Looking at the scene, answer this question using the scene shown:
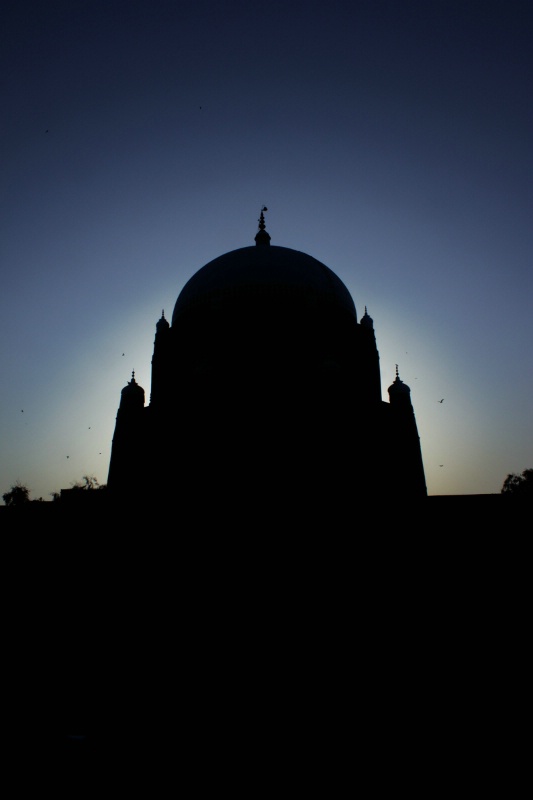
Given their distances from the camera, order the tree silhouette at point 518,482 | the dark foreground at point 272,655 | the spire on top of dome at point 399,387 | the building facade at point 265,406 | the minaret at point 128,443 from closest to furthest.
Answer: the dark foreground at point 272,655 → the building facade at point 265,406 → the minaret at point 128,443 → the spire on top of dome at point 399,387 → the tree silhouette at point 518,482

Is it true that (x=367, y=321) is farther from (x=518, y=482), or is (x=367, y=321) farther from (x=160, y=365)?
(x=518, y=482)

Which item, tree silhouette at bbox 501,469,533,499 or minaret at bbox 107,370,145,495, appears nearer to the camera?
minaret at bbox 107,370,145,495

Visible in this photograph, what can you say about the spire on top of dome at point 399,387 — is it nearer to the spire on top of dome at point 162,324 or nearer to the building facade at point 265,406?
the building facade at point 265,406

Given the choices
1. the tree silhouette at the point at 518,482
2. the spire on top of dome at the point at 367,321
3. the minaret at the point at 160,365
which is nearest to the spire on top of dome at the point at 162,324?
the minaret at the point at 160,365

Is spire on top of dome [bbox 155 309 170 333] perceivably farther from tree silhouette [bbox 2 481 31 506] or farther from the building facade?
tree silhouette [bbox 2 481 31 506]

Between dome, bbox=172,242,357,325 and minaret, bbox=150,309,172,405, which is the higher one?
dome, bbox=172,242,357,325

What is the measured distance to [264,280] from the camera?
63.4 feet

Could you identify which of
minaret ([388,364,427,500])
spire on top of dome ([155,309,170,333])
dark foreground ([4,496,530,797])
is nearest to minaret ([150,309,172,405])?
spire on top of dome ([155,309,170,333])

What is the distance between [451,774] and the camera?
29.1 feet

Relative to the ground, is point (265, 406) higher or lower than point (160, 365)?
lower

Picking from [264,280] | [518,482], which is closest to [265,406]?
[264,280]

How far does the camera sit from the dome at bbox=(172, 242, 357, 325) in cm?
1925

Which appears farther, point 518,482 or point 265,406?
point 518,482

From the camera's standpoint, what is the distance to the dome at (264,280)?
19250mm
